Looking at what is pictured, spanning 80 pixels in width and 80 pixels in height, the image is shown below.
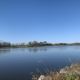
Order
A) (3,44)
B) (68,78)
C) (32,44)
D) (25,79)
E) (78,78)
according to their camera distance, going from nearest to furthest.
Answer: (78,78)
(68,78)
(25,79)
(3,44)
(32,44)

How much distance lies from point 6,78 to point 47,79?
3.96 metres

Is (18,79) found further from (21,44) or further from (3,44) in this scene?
(21,44)

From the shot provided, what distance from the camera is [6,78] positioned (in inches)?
348

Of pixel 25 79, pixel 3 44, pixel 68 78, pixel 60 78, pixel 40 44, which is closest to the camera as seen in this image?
pixel 68 78

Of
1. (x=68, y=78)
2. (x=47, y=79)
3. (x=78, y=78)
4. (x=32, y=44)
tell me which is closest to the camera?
(x=78, y=78)

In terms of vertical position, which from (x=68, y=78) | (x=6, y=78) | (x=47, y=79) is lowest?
(x=6, y=78)

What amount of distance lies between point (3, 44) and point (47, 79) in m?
79.6

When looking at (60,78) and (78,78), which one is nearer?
(78,78)

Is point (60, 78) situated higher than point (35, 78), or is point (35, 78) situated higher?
point (60, 78)

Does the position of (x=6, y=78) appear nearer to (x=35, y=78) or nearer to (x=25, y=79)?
(x=25, y=79)

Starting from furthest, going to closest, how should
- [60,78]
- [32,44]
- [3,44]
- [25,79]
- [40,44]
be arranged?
[40,44], [32,44], [3,44], [25,79], [60,78]

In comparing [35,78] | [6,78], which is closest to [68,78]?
[35,78]

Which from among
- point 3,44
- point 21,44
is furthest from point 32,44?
point 3,44

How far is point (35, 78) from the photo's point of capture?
337 inches
